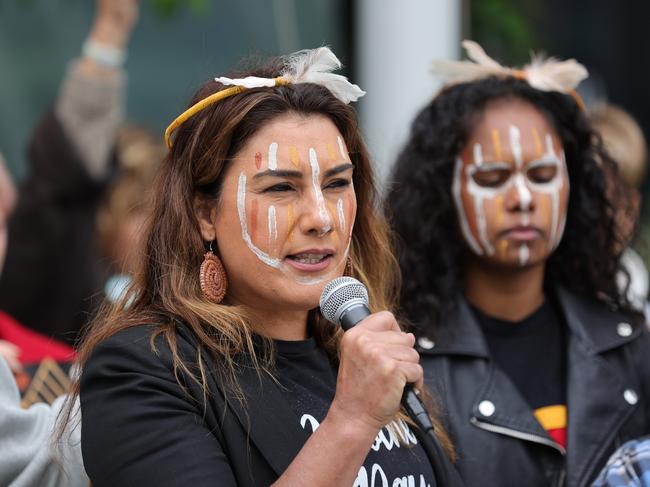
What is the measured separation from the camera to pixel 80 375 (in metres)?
2.26

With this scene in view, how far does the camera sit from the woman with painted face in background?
3.04m

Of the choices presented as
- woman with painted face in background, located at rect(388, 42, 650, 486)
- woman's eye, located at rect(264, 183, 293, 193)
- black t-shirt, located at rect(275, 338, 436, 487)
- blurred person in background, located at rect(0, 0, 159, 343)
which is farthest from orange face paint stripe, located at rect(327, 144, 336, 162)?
blurred person in background, located at rect(0, 0, 159, 343)

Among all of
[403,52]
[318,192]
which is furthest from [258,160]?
[403,52]

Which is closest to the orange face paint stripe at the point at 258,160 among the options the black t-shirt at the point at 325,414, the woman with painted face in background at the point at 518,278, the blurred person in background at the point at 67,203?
the black t-shirt at the point at 325,414

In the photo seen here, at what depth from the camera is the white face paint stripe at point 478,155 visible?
10.8ft

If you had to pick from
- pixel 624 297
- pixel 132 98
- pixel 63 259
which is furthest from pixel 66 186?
pixel 624 297

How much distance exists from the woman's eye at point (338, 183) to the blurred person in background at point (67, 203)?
88.6 inches

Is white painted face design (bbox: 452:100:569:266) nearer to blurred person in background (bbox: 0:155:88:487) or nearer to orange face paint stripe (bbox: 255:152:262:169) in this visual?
orange face paint stripe (bbox: 255:152:262:169)

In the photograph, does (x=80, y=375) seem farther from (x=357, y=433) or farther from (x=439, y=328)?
(x=439, y=328)

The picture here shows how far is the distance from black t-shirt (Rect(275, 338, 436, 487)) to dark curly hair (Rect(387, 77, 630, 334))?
0.81 m

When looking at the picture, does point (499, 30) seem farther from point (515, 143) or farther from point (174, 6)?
point (515, 143)

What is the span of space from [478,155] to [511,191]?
0.53 feet

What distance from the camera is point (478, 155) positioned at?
10.8 ft

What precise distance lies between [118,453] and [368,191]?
1039 mm
